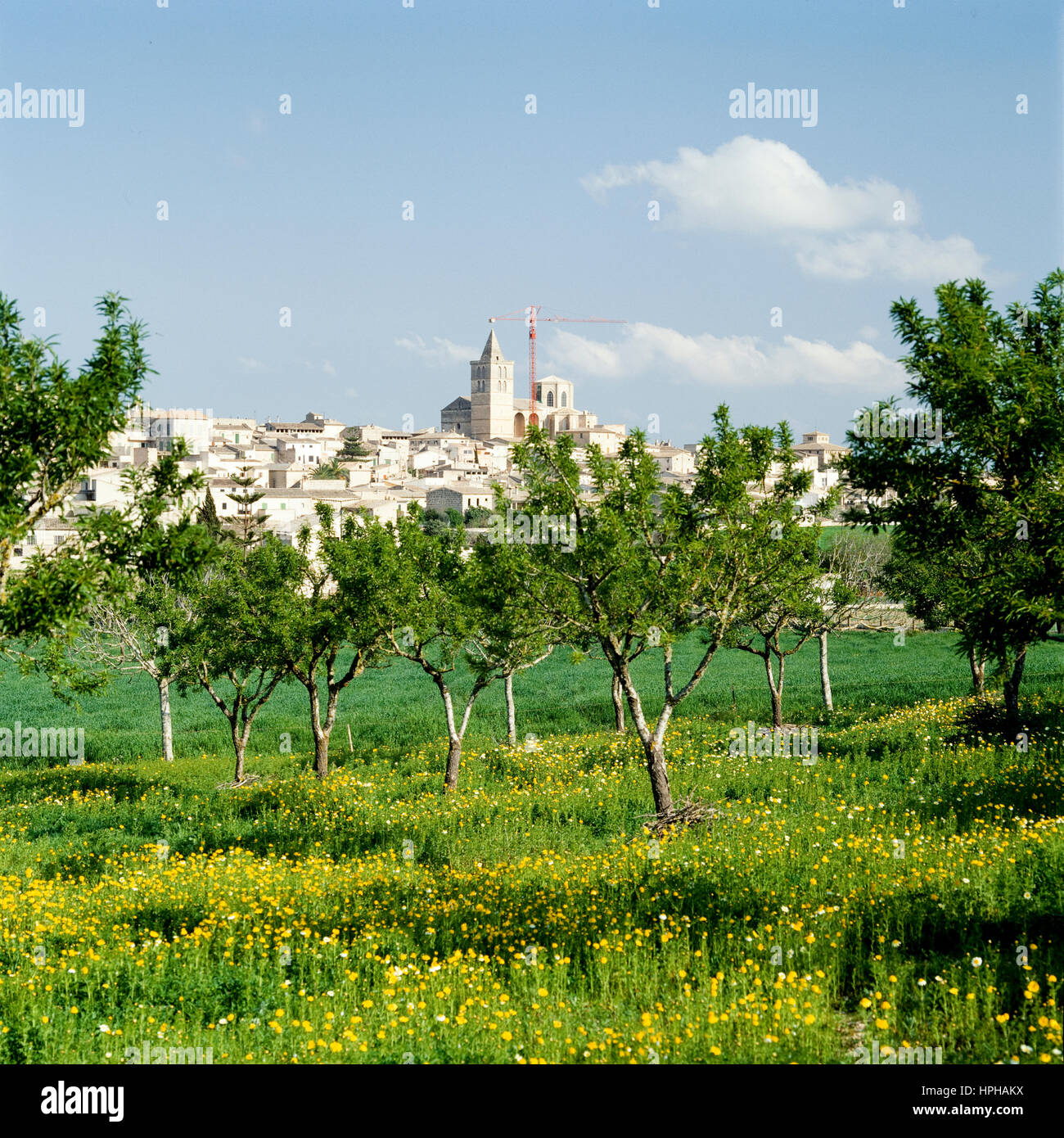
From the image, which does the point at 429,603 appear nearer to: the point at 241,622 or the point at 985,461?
the point at 241,622

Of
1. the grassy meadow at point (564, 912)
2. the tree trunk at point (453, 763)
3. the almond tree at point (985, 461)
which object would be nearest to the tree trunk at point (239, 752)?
the grassy meadow at point (564, 912)

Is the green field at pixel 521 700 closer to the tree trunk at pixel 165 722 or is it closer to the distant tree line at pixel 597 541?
the tree trunk at pixel 165 722

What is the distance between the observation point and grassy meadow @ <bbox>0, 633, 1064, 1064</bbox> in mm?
8195

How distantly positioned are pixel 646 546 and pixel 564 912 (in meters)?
7.06

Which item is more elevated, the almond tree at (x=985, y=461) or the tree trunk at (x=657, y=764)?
the almond tree at (x=985, y=461)

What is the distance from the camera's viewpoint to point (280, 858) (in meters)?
17.6

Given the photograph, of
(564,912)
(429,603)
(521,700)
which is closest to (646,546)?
(564,912)

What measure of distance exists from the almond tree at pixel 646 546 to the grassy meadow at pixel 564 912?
11.8 ft

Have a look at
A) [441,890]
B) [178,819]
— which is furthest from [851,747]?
[178,819]

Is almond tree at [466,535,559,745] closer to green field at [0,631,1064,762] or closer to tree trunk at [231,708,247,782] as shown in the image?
tree trunk at [231,708,247,782]

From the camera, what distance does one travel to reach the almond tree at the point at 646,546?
16.2 m

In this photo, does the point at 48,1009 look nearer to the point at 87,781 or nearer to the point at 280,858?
the point at 280,858

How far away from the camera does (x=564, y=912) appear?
11789 millimetres

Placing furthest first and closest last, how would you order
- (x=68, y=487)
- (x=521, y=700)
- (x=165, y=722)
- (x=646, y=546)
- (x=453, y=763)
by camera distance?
1. (x=521, y=700)
2. (x=165, y=722)
3. (x=453, y=763)
4. (x=646, y=546)
5. (x=68, y=487)
